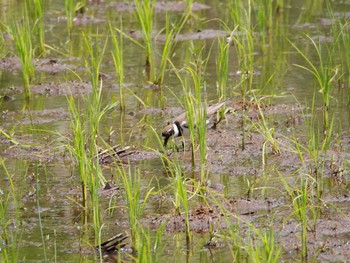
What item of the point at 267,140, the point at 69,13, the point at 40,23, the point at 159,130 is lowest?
the point at 159,130

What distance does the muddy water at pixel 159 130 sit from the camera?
590cm

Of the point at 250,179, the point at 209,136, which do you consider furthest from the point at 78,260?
the point at 209,136

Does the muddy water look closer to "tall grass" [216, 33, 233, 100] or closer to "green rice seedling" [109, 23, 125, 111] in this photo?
"green rice seedling" [109, 23, 125, 111]

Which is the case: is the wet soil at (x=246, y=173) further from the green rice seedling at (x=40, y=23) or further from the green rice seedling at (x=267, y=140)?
the green rice seedling at (x=40, y=23)

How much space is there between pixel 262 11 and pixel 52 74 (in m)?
2.20

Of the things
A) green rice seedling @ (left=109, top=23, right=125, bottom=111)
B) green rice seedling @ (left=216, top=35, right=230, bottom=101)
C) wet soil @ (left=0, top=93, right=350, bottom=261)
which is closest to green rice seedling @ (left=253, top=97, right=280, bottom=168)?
wet soil @ (left=0, top=93, right=350, bottom=261)

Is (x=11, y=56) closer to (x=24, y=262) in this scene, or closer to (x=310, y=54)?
(x=310, y=54)

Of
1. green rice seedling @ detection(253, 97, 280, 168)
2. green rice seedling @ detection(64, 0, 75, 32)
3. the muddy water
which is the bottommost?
the muddy water

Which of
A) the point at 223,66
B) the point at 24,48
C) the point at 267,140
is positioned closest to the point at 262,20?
the point at 223,66

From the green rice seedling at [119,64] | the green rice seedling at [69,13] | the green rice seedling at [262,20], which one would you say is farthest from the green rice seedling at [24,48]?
the green rice seedling at [262,20]

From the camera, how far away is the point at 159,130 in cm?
835

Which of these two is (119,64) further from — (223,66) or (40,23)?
(40,23)

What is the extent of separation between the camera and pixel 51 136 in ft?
27.0

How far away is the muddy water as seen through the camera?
5.90 m
